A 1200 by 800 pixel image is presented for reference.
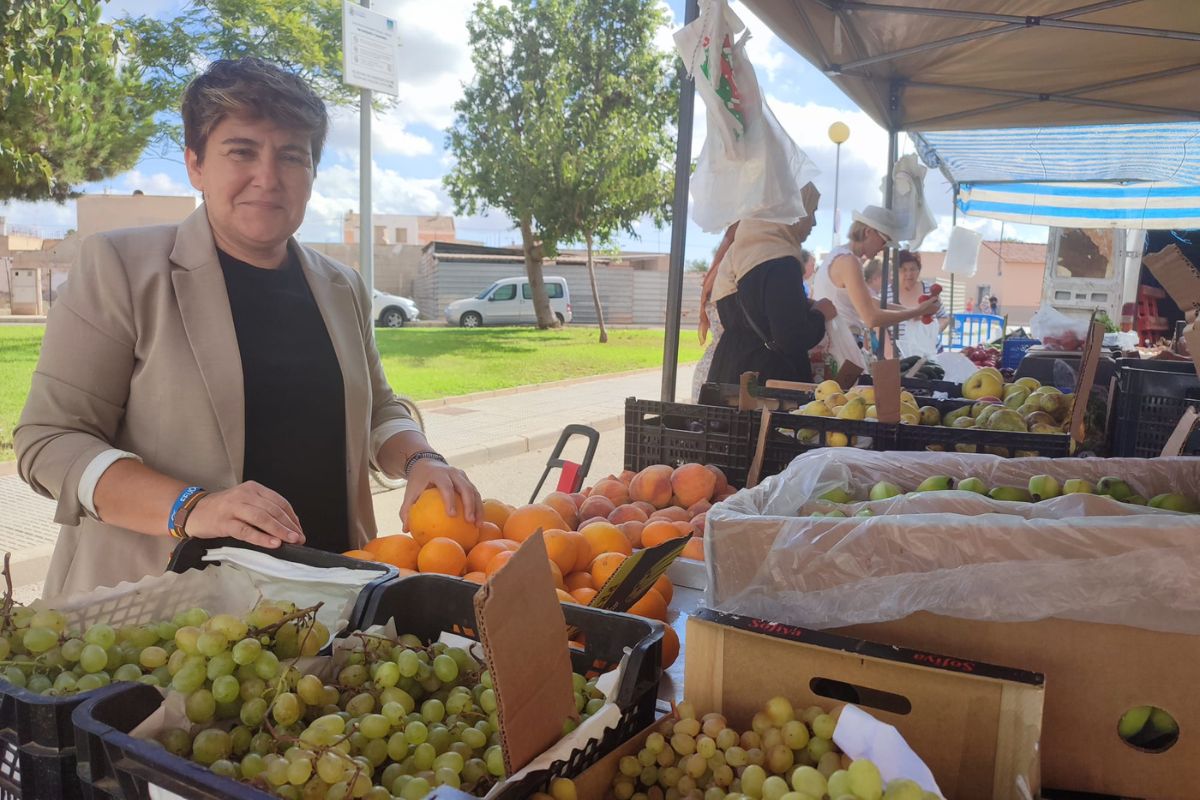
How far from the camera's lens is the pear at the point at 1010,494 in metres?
1.68

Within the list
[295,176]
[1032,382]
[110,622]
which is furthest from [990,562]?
[1032,382]

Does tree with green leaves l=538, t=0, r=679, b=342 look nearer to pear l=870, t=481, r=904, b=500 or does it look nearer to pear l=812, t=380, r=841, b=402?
pear l=812, t=380, r=841, b=402

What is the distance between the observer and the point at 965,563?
1283mm

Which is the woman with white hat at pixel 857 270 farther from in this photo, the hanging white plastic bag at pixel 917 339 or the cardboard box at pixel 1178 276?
the hanging white plastic bag at pixel 917 339

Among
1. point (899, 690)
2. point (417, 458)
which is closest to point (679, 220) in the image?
point (417, 458)

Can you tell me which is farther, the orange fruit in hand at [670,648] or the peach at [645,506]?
the peach at [645,506]

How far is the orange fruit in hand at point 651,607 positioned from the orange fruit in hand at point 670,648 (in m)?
0.11

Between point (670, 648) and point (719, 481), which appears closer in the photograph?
point (670, 648)

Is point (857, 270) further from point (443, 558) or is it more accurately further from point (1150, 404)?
point (443, 558)

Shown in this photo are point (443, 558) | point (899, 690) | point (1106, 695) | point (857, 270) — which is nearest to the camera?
point (899, 690)

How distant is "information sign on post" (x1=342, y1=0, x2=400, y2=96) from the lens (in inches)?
224

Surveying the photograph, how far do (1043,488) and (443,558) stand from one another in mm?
1230

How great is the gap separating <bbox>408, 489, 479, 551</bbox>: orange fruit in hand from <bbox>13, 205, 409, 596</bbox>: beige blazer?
432 mm

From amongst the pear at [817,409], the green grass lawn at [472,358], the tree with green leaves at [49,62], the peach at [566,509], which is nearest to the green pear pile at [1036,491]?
the peach at [566,509]
